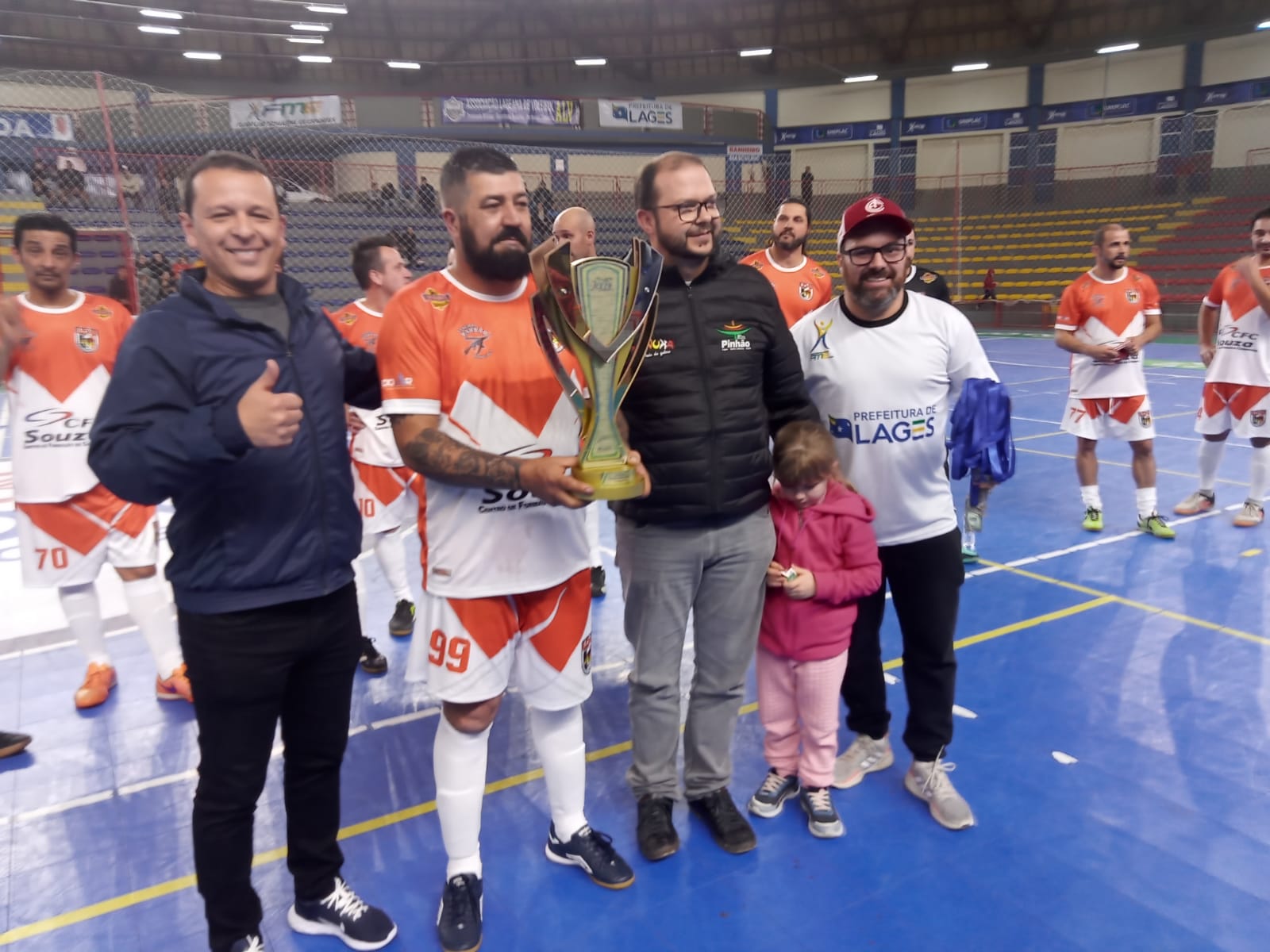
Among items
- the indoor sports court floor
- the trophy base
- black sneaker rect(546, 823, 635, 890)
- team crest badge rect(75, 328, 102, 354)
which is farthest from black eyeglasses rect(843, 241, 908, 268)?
team crest badge rect(75, 328, 102, 354)

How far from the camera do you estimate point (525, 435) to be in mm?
2557

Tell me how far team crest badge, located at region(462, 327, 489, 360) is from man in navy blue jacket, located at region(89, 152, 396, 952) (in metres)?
0.32

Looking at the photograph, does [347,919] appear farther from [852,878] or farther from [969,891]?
[969,891]

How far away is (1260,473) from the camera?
6.42 meters

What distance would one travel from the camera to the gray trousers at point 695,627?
2.92 m

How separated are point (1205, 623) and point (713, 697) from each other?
3.30 metres

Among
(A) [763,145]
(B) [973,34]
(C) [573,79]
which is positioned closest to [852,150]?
(A) [763,145]

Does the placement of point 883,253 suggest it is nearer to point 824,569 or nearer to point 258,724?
point 824,569

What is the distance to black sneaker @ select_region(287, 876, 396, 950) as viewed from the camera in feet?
8.67

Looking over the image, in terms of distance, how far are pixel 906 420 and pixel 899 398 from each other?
0.08 m

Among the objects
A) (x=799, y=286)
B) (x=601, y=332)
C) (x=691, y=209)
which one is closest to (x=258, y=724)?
(x=601, y=332)

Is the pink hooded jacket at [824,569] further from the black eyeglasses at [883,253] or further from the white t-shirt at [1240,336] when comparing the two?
the white t-shirt at [1240,336]

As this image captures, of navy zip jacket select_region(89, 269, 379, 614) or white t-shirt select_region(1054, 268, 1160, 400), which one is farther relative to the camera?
white t-shirt select_region(1054, 268, 1160, 400)

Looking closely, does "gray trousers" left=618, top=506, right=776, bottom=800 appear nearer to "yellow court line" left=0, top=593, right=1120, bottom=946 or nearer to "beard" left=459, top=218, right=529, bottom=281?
"yellow court line" left=0, top=593, right=1120, bottom=946
